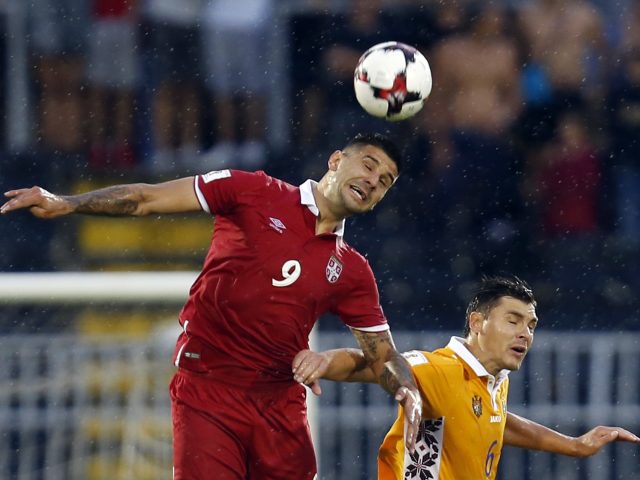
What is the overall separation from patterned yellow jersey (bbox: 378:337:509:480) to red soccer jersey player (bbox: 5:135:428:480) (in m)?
0.15

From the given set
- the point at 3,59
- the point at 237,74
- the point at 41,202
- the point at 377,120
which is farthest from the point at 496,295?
the point at 3,59

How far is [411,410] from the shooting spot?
16.6 ft

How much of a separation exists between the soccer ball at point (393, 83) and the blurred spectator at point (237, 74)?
13.1 feet

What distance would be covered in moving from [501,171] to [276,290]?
4.82 m

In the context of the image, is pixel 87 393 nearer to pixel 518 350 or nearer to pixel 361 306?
pixel 361 306

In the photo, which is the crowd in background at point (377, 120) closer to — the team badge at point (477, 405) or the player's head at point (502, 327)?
the player's head at point (502, 327)

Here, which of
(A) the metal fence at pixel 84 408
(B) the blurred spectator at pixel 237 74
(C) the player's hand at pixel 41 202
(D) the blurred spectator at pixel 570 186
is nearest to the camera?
(C) the player's hand at pixel 41 202

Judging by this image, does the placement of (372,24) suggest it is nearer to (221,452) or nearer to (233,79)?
(233,79)

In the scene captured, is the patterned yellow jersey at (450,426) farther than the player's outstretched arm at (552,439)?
No

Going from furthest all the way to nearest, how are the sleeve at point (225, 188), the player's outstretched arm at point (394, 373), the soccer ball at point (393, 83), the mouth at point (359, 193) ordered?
the soccer ball at point (393, 83), the mouth at point (359, 193), the sleeve at point (225, 188), the player's outstretched arm at point (394, 373)

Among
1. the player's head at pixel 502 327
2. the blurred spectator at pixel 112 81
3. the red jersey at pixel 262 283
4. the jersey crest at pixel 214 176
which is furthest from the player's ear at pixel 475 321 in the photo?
the blurred spectator at pixel 112 81

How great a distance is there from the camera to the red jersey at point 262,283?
549 cm

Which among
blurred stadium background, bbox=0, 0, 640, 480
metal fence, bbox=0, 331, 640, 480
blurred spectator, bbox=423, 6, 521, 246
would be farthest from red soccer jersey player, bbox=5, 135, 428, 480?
blurred spectator, bbox=423, 6, 521, 246

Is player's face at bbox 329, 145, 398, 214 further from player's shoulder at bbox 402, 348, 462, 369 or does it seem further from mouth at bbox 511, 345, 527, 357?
mouth at bbox 511, 345, 527, 357
